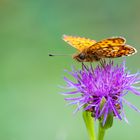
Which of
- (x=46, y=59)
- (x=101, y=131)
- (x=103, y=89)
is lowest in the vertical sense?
(x=101, y=131)

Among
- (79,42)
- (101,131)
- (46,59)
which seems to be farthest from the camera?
(46,59)

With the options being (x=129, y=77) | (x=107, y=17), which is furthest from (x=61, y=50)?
(x=129, y=77)

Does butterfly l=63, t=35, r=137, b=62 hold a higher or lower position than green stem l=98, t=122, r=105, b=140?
higher

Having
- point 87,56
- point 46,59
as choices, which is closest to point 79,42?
point 87,56

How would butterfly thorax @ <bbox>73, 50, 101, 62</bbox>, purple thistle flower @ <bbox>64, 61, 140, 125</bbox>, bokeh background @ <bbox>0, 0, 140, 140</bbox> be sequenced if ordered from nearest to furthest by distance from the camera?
purple thistle flower @ <bbox>64, 61, 140, 125</bbox> → butterfly thorax @ <bbox>73, 50, 101, 62</bbox> → bokeh background @ <bbox>0, 0, 140, 140</bbox>

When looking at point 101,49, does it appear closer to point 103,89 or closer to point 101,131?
point 103,89

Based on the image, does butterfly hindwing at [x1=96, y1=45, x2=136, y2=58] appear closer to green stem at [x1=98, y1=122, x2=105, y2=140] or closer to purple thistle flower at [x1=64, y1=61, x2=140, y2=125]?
purple thistle flower at [x1=64, y1=61, x2=140, y2=125]

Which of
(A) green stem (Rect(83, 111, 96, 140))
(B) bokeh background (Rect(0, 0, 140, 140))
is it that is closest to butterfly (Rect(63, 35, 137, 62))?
(A) green stem (Rect(83, 111, 96, 140))
